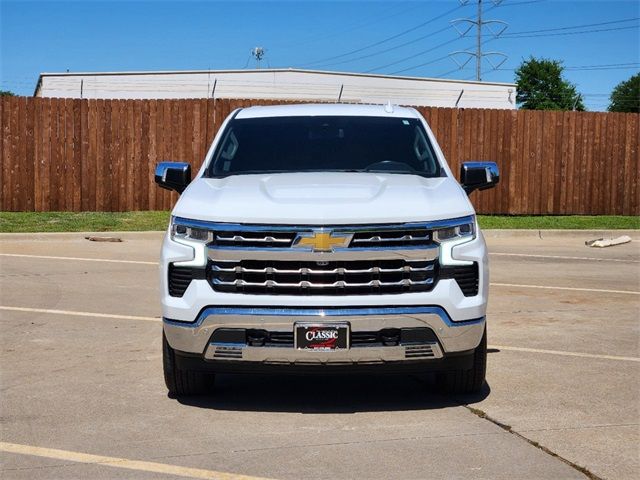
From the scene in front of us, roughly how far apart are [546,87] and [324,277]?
117 meters

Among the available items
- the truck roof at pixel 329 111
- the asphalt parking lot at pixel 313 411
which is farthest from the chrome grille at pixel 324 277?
the truck roof at pixel 329 111

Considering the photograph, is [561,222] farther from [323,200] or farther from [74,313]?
[323,200]

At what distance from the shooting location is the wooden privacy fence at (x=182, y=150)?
21469 mm

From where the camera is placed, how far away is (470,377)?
6.31 metres

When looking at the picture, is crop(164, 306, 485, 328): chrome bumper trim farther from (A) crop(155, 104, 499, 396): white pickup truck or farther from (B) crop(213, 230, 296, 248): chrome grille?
(B) crop(213, 230, 296, 248): chrome grille

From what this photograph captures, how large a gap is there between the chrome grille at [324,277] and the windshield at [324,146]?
Answer: 1.46 metres

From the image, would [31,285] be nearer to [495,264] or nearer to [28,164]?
[495,264]

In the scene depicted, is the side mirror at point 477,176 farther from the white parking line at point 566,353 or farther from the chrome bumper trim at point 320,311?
the chrome bumper trim at point 320,311

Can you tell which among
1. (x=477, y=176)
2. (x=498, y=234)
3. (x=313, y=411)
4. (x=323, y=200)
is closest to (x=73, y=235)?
(x=498, y=234)

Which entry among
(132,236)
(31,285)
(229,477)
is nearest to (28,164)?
(132,236)

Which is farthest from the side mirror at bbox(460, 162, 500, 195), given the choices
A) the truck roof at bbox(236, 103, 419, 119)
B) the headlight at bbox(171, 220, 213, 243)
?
the headlight at bbox(171, 220, 213, 243)

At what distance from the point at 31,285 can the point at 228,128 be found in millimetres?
5039

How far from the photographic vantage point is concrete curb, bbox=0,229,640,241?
1764 centimetres

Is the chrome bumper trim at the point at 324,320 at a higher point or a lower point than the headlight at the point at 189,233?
lower
